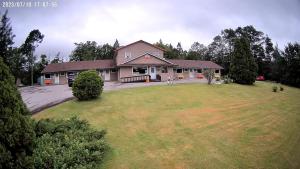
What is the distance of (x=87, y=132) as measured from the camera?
12461 mm

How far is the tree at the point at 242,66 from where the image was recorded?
3759 centimetres

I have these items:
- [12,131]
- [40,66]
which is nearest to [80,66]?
[40,66]

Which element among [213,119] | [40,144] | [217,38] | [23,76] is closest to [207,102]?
[213,119]

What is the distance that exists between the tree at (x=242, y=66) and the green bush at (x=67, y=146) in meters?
29.8

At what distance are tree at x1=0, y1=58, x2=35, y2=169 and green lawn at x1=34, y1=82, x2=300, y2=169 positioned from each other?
139 inches

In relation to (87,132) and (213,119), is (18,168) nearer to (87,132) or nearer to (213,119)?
(87,132)

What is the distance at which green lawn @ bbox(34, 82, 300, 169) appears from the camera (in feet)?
35.6

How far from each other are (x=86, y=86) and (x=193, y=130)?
10.6m

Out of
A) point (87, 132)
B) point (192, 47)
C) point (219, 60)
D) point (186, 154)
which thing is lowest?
point (186, 154)

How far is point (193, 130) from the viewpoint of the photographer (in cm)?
1439

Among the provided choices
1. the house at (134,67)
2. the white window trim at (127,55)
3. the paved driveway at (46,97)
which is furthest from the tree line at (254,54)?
the paved driveway at (46,97)

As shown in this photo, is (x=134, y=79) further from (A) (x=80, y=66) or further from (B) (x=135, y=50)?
(A) (x=80, y=66)

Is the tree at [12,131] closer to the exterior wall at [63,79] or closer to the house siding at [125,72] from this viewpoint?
the house siding at [125,72]

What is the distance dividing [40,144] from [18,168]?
9.19 feet
